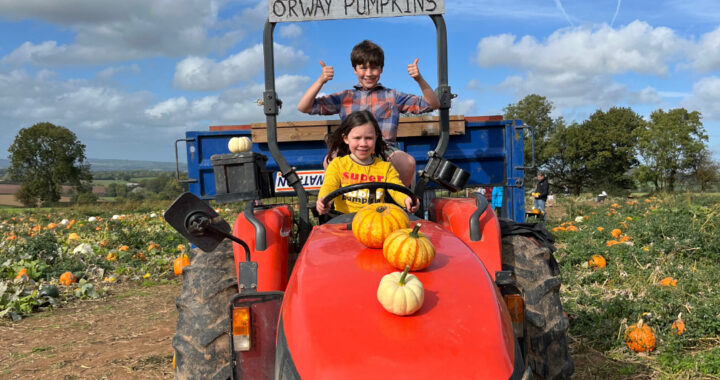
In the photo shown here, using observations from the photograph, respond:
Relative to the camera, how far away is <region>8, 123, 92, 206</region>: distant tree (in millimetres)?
55438

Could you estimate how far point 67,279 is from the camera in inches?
312

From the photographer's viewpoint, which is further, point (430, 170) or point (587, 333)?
point (587, 333)

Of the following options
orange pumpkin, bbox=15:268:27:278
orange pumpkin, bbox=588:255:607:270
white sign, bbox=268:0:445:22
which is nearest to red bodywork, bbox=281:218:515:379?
white sign, bbox=268:0:445:22

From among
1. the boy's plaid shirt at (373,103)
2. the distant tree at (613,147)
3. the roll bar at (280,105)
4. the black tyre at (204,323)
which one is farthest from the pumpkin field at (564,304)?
the distant tree at (613,147)

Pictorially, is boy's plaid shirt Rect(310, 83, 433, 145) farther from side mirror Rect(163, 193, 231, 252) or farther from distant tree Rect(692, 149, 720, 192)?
distant tree Rect(692, 149, 720, 192)

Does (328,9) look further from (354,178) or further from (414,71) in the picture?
(354,178)

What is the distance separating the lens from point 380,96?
187 inches

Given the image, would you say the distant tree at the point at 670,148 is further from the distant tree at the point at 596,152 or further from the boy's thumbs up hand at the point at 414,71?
the boy's thumbs up hand at the point at 414,71

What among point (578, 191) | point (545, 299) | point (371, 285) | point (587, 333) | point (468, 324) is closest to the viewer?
point (468, 324)

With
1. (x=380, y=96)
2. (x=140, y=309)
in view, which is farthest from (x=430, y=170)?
(x=140, y=309)

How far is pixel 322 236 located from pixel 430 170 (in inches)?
39.4

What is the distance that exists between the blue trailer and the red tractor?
2.57m

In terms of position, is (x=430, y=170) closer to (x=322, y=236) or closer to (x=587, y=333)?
(x=322, y=236)

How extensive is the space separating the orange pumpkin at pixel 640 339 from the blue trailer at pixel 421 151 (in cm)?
234
